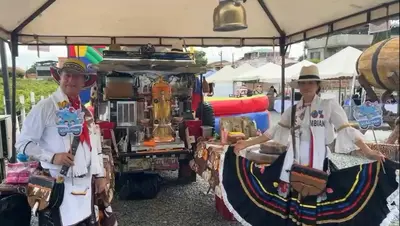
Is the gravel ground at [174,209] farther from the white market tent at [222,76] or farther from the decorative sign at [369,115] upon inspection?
the white market tent at [222,76]

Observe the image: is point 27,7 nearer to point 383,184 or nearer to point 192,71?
point 192,71

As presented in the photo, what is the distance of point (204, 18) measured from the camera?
4.76m

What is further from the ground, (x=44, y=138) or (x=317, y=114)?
(x=317, y=114)

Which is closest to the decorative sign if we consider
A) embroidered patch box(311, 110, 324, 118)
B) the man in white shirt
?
embroidered patch box(311, 110, 324, 118)

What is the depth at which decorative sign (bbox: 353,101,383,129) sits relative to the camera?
250cm

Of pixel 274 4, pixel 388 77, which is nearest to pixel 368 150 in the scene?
pixel 388 77

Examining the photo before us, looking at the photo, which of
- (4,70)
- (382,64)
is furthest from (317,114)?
(4,70)

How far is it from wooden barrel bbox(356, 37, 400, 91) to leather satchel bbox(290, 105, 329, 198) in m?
0.98

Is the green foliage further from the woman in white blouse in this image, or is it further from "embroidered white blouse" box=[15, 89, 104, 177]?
the woman in white blouse

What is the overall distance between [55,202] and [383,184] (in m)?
2.38

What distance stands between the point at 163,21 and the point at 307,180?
2.88 m

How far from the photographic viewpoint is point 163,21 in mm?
4805

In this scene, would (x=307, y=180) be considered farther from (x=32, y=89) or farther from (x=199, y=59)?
(x=32, y=89)

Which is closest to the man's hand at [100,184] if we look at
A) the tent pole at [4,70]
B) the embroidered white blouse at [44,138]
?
the embroidered white blouse at [44,138]
